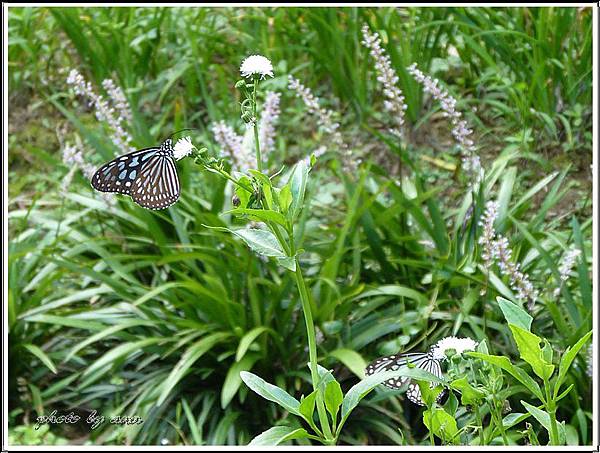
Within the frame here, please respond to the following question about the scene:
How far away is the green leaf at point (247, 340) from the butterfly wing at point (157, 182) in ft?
2.71

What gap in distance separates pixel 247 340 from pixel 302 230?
452 mm

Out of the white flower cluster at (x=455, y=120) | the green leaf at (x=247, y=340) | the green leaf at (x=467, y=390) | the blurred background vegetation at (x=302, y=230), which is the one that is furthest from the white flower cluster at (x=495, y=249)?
the green leaf at (x=467, y=390)

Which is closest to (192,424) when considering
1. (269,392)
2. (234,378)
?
(234,378)

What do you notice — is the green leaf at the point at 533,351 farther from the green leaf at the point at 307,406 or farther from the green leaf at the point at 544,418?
the green leaf at the point at 307,406

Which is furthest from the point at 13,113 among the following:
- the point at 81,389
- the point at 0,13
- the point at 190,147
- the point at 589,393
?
the point at 190,147

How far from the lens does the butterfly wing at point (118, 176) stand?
5.30 feet

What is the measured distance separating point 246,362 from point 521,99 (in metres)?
1.52

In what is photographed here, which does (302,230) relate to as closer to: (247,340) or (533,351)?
(247,340)

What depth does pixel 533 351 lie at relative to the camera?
906mm

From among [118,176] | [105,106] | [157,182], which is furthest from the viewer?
[105,106]

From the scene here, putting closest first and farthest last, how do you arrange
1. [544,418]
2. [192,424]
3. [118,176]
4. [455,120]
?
1. [544,418]
2. [118,176]
3. [455,120]
4. [192,424]

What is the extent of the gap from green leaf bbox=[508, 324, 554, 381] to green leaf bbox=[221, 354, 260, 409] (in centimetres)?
140

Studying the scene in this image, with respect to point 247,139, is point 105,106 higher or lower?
higher

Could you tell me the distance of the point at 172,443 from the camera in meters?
2.38
